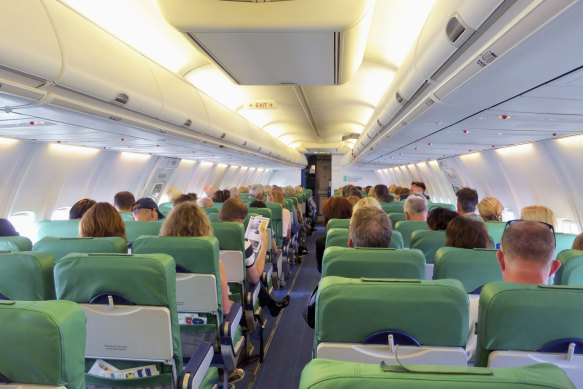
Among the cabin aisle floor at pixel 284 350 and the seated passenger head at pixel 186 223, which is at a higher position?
the seated passenger head at pixel 186 223

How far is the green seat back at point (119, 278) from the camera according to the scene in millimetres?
2225

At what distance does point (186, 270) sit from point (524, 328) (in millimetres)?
2298

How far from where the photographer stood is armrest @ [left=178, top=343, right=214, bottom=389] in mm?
2366

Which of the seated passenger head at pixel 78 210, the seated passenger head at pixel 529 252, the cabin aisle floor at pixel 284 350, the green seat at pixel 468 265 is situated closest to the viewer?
the seated passenger head at pixel 529 252

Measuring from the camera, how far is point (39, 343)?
1403 mm

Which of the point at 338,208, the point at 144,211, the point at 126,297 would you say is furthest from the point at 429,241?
the point at 144,211

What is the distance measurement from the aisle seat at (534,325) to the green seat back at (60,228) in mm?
4740

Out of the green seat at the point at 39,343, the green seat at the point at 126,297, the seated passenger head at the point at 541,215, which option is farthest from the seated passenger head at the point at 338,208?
the green seat at the point at 39,343

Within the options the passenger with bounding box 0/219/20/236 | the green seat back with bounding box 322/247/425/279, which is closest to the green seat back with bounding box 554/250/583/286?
the green seat back with bounding box 322/247/425/279

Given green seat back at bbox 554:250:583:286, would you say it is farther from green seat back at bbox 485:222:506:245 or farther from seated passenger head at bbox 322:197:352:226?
seated passenger head at bbox 322:197:352:226

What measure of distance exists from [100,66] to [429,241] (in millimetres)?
3584

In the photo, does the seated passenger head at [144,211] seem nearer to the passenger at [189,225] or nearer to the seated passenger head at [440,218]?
the passenger at [189,225]

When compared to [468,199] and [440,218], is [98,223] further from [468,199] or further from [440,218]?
[468,199]

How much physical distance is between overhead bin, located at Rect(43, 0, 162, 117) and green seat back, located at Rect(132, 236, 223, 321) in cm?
139
